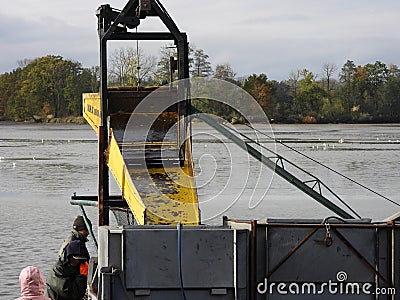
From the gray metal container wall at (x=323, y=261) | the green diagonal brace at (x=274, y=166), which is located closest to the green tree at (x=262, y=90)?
the green diagonal brace at (x=274, y=166)

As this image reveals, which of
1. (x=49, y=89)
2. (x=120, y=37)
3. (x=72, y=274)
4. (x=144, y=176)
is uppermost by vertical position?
(x=49, y=89)

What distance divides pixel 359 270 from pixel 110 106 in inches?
173

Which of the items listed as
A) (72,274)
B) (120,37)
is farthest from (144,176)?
(120,37)

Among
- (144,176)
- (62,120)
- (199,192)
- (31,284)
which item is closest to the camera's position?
(31,284)

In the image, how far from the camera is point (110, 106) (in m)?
9.60

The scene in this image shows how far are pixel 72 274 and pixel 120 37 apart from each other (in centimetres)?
279

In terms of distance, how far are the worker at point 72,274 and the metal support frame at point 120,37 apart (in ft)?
3.25

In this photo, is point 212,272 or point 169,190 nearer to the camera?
point 212,272

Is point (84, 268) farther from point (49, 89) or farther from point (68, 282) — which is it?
point (49, 89)

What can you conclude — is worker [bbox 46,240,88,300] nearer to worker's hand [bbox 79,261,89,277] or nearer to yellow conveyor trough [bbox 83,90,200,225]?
worker's hand [bbox 79,261,89,277]

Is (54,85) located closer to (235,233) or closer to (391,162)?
(391,162)

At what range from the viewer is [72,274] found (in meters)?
7.94

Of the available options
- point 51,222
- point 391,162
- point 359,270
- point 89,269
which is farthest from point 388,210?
point 391,162

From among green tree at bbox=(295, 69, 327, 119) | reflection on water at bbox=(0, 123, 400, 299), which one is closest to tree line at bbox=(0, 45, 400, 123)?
green tree at bbox=(295, 69, 327, 119)
